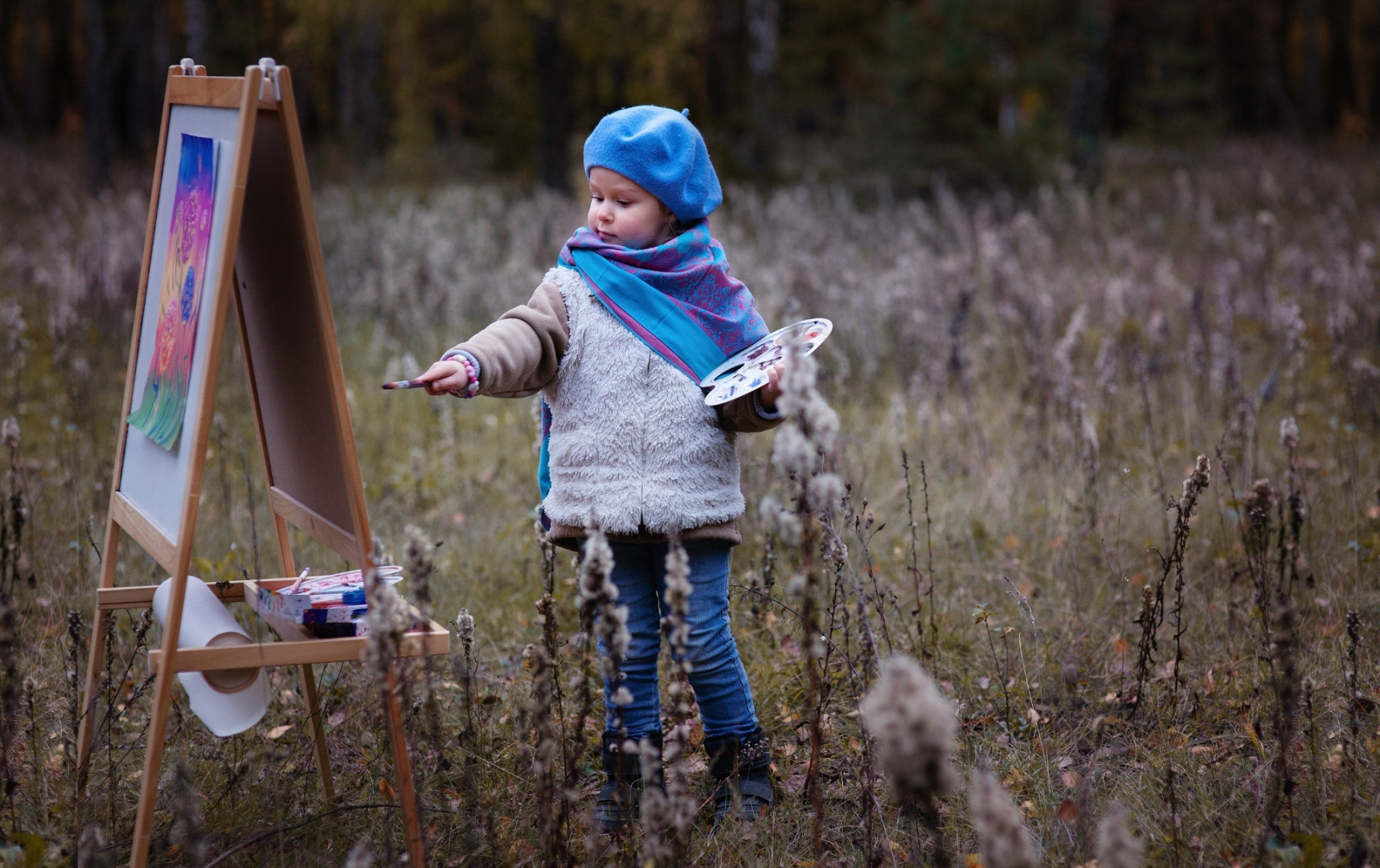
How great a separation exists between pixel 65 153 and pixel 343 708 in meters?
19.6

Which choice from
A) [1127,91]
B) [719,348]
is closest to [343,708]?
[719,348]

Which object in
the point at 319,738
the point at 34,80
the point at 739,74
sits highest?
the point at 34,80

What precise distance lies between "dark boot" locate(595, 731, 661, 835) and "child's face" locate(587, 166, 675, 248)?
3.87 feet

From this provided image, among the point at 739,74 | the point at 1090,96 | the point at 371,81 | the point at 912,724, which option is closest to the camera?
the point at 912,724

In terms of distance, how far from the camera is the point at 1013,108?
2370 centimetres

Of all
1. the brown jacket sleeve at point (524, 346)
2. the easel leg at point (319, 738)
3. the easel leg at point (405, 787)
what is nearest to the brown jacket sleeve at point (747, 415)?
the brown jacket sleeve at point (524, 346)

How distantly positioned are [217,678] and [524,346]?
37.1 inches

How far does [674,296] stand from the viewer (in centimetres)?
266

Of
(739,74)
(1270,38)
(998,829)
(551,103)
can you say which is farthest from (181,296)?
(1270,38)

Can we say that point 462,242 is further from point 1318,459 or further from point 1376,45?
point 1376,45

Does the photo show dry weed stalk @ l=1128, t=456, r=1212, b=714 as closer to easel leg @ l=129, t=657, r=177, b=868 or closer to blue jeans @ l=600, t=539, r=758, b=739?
blue jeans @ l=600, t=539, r=758, b=739

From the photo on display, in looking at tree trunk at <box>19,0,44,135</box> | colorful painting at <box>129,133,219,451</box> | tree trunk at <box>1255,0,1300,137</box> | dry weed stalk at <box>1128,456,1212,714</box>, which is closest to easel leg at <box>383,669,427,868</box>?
colorful painting at <box>129,133,219,451</box>

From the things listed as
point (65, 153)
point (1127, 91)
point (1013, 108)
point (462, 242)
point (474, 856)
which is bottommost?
point (474, 856)

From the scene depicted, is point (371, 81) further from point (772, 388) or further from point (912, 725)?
point (912, 725)
